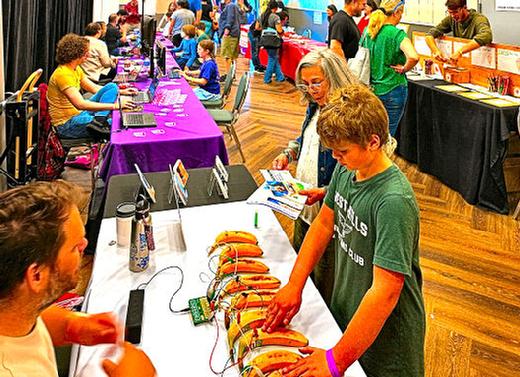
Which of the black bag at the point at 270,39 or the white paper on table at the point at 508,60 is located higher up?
the black bag at the point at 270,39

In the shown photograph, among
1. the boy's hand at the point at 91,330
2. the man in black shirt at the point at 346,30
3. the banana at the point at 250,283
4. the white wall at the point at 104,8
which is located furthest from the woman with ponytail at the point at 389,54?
the white wall at the point at 104,8

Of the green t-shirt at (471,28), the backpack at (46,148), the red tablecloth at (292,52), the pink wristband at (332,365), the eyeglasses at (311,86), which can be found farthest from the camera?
the red tablecloth at (292,52)

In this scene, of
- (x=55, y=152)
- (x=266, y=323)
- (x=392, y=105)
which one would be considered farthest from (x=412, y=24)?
(x=266, y=323)

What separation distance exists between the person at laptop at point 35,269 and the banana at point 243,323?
0.92ft

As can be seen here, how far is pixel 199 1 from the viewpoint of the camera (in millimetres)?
9688

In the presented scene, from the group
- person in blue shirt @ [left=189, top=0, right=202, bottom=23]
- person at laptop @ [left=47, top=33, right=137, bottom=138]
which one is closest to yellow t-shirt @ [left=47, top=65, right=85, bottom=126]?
person at laptop @ [left=47, top=33, right=137, bottom=138]

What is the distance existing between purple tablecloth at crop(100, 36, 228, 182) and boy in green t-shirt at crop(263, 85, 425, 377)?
157cm

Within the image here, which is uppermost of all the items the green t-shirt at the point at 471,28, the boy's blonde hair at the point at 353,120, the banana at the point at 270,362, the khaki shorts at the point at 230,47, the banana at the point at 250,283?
the khaki shorts at the point at 230,47

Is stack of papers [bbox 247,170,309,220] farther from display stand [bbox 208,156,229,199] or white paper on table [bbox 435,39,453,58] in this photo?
white paper on table [bbox 435,39,453,58]

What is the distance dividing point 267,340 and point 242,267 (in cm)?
33

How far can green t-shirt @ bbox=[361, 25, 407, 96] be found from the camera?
355 centimetres

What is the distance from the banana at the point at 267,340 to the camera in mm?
1136

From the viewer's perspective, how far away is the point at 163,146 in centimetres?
278

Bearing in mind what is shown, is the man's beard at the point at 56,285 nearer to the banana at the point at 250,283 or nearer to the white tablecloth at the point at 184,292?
the white tablecloth at the point at 184,292
